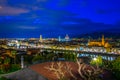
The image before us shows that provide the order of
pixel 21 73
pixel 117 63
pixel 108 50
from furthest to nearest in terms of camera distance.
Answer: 1. pixel 108 50
2. pixel 117 63
3. pixel 21 73

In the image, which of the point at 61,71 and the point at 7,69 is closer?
the point at 61,71

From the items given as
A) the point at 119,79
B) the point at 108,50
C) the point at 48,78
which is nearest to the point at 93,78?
the point at 48,78

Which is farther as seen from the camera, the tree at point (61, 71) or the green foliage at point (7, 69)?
the green foliage at point (7, 69)

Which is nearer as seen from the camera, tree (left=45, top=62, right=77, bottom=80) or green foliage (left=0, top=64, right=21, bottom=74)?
tree (left=45, top=62, right=77, bottom=80)

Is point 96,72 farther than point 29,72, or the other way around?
point 29,72

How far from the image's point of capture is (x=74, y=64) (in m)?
28.3

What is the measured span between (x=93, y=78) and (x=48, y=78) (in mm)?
4020

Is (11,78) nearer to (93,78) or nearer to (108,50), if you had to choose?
(93,78)

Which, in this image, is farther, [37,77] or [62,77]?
[37,77]

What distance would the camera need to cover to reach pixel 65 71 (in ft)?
84.4

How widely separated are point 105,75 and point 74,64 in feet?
10.6

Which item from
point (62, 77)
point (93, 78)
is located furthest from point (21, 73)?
point (93, 78)

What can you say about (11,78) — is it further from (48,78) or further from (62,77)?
(62,77)

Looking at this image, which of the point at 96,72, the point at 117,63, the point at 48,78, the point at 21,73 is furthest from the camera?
the point at 117,63
